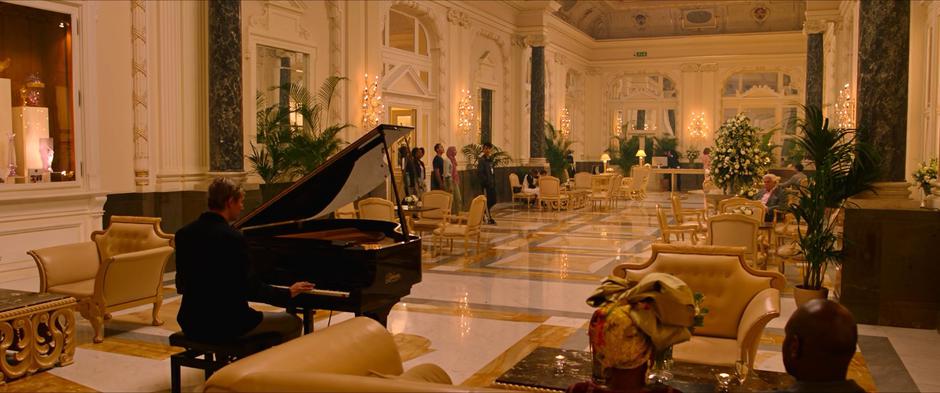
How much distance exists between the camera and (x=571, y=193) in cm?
1756

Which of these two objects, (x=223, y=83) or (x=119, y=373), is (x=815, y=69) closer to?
(x=223, y=83)

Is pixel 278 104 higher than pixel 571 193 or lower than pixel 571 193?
higher

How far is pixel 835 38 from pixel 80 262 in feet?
52.5

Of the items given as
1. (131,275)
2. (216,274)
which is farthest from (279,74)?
(216,274)

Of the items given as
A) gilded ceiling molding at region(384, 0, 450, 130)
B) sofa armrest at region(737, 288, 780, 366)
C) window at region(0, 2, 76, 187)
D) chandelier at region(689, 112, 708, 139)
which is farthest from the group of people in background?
chandelier at region(689, 112, 708, 139)

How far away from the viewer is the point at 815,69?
58.7ft

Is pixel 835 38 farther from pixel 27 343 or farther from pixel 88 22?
pixel 27 343

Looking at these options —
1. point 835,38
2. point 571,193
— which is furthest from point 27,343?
point 835,38

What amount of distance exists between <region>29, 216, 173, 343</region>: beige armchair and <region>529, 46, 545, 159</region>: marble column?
13.3 meters

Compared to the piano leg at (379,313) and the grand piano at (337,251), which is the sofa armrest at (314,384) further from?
the piano leg at (379,313)

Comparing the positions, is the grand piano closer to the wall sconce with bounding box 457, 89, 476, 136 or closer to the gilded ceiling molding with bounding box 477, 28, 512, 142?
the wall sconce with bounding box 457, 89, 476, 136

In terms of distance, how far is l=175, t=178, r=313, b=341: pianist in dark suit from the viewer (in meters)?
3.98

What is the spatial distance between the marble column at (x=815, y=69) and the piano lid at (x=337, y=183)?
15049 millimetres

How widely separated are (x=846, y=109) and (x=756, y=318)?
12.5 m
